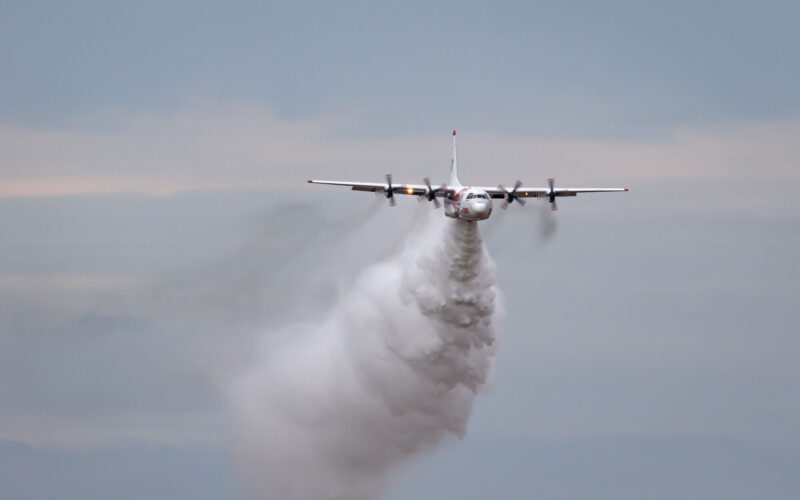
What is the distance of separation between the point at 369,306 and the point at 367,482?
1249cm

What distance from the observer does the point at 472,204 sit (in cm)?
7506

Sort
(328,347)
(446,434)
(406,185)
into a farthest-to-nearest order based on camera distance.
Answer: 1. (328,347)
2. (446,434)
3. (406,185)

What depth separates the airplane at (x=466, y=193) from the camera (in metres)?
75.2

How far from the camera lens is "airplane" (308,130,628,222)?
247ft

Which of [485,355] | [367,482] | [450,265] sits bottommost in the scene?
[367,482]

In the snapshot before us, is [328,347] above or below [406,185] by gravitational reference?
below

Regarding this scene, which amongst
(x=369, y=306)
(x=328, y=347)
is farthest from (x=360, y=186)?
(x=328, y=347)

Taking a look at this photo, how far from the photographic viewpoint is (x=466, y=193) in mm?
75875

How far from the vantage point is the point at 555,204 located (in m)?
82.1

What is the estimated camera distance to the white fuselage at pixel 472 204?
75.0m

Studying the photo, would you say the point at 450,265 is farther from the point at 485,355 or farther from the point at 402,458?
the point at 402,458

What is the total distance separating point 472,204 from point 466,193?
1057 millimetres

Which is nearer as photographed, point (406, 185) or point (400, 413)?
point (406, 185)

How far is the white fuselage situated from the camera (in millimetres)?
75000
